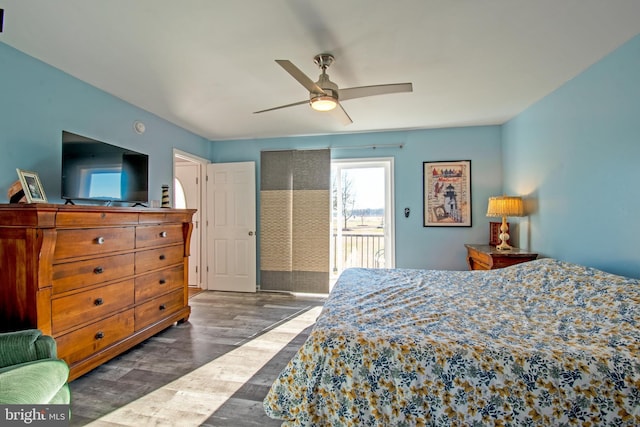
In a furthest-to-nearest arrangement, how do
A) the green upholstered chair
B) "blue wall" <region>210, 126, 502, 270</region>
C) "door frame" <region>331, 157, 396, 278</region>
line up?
"door frame" <region>331, 157, 396, 278</region> → "blue wall" <region>210, 126, 502, 270</region> → the green upholstered chair

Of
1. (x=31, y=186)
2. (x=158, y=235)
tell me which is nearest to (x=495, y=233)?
(x=158, y=235)

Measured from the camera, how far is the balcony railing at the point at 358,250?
4.68 metres

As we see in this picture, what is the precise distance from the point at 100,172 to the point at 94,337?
1455mm

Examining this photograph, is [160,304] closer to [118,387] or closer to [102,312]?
[102,312]

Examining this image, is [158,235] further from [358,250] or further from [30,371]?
[358,250]

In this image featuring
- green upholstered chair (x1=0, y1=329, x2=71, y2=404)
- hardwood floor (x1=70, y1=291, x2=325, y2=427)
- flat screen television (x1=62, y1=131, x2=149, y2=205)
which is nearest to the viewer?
green upholstered chair (x1=0, y1=329, x2=71, y2=404)

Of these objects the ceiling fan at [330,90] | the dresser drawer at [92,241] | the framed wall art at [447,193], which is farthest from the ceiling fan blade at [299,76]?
the framed wall art at [447,193]

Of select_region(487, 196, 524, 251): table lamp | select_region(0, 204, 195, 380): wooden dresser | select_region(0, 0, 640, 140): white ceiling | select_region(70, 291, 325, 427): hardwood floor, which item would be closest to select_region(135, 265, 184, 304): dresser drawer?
select_region(0, 204, 195, 380): wooden dresser

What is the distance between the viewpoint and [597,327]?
60.1 inches

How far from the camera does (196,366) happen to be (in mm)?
2387

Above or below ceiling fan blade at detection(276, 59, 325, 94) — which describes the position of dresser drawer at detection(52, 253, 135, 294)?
below

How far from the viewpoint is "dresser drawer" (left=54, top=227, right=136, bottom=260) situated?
2033 millimetres

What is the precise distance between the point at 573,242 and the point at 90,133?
4739 millimetres

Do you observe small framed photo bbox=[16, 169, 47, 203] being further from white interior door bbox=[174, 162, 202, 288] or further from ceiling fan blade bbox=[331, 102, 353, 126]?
white interior door bbox=[174, 162, 202, 288]
